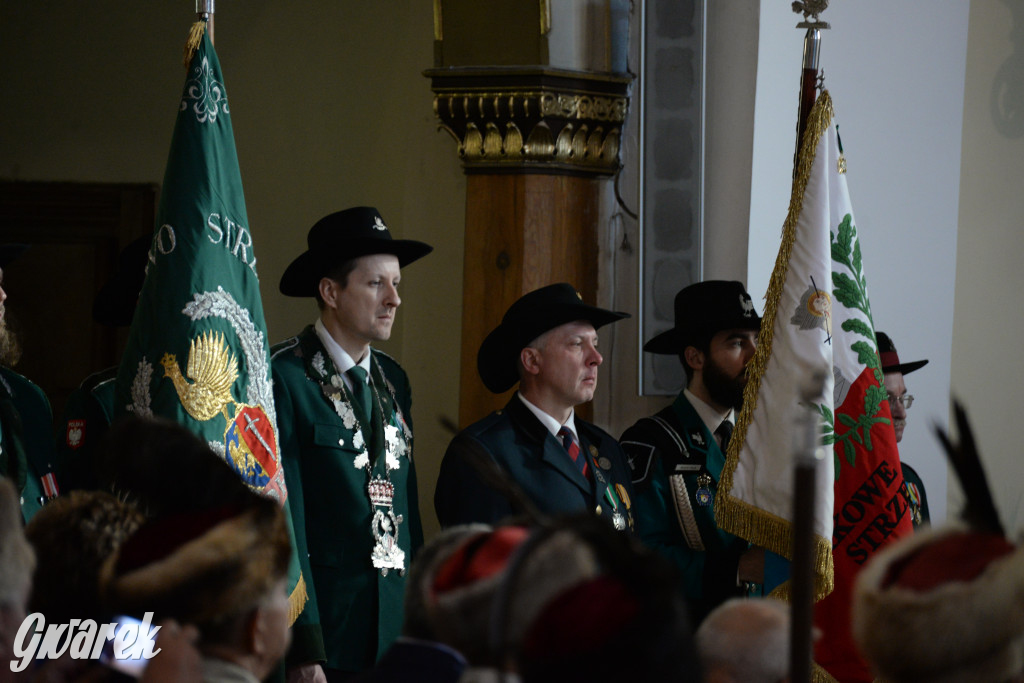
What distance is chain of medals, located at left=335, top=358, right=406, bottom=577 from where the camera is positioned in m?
2.85

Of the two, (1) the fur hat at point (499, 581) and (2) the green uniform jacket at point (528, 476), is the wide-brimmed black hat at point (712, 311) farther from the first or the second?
(1) the fur hat at point (499, 581)

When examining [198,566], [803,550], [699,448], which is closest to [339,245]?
[699,448]

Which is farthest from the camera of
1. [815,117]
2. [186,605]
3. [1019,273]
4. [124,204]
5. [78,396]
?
[124,204]

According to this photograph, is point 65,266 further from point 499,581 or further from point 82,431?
point 499,581

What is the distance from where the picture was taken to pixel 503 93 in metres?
3.75

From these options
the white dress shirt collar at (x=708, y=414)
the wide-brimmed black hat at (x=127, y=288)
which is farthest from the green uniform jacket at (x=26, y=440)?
the white dress shirt collar at (x=708, y=414)

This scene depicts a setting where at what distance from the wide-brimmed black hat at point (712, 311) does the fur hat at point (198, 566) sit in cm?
224

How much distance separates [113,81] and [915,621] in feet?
14.0

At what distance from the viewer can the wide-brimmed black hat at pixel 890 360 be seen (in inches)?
149

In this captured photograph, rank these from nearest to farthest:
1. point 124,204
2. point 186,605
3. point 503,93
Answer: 1. point 186,605
2. point 503,93
3. point 124,204

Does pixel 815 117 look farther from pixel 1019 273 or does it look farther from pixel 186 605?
pixel 186 605

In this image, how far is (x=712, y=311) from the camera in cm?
354

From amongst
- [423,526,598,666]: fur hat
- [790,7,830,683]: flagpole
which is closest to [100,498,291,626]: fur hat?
[423,526,598,666]: fur hat

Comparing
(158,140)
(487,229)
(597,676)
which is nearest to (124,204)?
(158,140)
